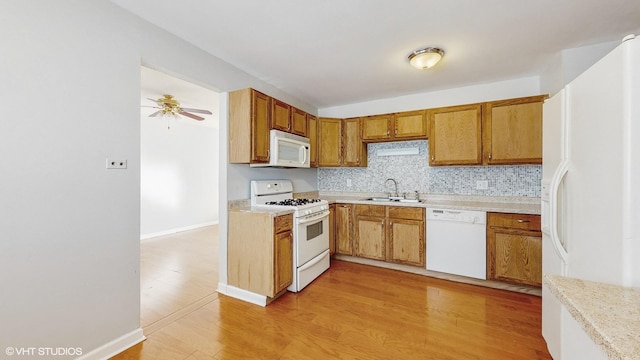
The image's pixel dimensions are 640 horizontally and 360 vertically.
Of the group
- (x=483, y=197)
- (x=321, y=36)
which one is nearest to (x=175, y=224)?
(x=321, y=36)

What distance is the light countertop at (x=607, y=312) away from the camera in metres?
0.50

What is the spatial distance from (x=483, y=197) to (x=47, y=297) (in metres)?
4.21

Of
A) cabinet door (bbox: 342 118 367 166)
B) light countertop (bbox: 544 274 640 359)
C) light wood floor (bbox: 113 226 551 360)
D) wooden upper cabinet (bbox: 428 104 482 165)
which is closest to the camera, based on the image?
light countertop (bbox: 544 274 640 359)

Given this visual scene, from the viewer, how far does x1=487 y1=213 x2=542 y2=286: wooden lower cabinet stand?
2.51 m

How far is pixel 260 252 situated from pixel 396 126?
8.15ft

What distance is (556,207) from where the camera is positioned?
1.29 metres

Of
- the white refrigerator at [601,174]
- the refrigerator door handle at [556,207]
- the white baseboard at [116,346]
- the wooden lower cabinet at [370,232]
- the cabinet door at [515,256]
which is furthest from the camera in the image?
the wooden lower cabinet at [370,232]

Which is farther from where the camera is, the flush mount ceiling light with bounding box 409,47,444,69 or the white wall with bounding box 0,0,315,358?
the flush mount ceiling light with bounding box 409,47,444,69

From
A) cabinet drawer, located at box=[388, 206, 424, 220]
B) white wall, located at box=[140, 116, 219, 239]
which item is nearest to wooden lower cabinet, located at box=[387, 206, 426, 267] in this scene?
cabinet drawer, located at box=[388, 206, 424, 220]

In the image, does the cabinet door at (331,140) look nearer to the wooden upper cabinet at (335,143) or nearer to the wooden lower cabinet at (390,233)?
the wooden upper cabinet at (335,143)

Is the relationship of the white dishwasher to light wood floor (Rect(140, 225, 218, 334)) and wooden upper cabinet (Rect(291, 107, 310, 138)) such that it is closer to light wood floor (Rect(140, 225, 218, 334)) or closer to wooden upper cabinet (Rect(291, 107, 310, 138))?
wooden upper cabinet (Rect(291, 107, 310, 138))

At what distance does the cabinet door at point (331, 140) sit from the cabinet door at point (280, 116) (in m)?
0.90

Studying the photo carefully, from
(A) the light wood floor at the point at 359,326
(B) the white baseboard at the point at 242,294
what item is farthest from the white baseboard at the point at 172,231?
(B) the white baseboard at the point at 242,294

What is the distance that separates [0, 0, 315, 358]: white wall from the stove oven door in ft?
4.60
